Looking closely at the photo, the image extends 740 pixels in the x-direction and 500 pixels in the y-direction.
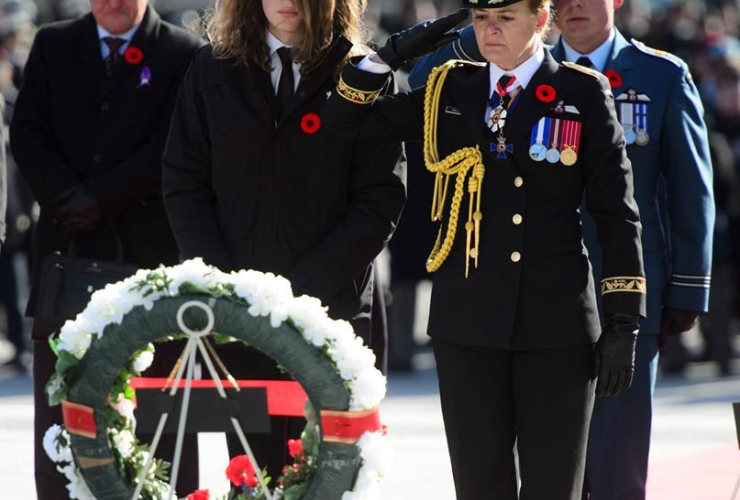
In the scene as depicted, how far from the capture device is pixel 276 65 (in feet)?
16.2

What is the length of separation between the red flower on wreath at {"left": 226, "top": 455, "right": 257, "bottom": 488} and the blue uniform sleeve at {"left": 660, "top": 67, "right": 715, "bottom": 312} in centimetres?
181

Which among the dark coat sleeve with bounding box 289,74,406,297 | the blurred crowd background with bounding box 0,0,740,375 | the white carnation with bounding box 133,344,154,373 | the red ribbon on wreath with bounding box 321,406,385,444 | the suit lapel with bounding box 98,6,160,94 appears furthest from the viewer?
the blurred crowd background with bounding box 0,0,740,375

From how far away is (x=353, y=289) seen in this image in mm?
4914

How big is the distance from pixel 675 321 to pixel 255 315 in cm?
197

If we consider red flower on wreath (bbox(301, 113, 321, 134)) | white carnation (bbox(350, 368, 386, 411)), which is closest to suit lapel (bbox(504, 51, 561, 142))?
red flower on wreath (bbox(301, 113, 321, 134))

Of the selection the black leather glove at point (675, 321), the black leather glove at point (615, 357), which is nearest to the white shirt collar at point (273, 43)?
the black leather glove at point (615, 357)

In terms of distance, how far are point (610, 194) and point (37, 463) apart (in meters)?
2.26

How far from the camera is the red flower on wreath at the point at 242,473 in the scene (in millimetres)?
4133

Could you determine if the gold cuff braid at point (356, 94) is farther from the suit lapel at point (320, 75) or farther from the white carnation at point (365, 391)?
the white carnation at point (365, 391)

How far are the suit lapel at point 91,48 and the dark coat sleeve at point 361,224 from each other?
116cm

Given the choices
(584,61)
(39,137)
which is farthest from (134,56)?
(584,61)

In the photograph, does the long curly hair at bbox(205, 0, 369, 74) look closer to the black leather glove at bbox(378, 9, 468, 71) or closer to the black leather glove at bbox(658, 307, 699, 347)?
the black leather glove at bbox(378, 9, 468, 71)

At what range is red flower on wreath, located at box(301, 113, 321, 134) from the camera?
486cm

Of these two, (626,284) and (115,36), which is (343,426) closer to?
(626,284)
